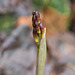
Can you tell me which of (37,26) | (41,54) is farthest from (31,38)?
(37,26)

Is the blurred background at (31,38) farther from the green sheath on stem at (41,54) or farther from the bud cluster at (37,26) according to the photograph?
the bud cluster at (37,26)

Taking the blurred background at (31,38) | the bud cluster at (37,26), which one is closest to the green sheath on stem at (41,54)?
the bud cluster at (37,26)

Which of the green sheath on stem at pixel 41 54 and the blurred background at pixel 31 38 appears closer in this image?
the green sheath on stem at pixel 41 54

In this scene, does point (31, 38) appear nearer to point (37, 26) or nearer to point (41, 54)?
point (41, 54)

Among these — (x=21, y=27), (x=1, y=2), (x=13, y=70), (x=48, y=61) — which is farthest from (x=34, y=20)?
(x=1, y=2)

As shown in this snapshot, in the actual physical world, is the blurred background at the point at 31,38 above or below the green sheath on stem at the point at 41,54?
above

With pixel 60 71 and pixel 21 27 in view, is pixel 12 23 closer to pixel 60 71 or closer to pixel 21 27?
pixel 21 27

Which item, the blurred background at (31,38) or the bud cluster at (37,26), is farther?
the blurred background at (31,38)

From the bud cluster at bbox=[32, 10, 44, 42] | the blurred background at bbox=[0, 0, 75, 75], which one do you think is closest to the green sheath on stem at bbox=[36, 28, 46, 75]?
A: the bud cluster at bbox=[32, 10, 44, 42]
